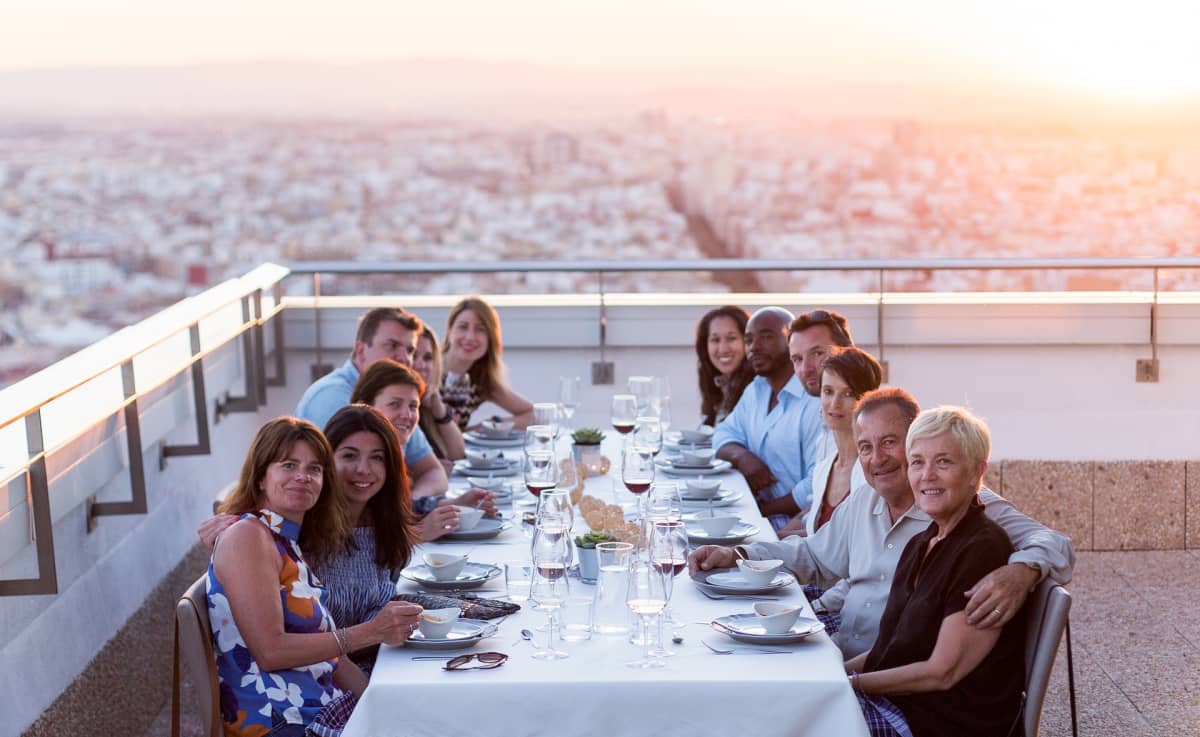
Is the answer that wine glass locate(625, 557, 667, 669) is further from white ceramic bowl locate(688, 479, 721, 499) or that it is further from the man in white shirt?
white ceramic bowl locate(688, 479, 721, 499)

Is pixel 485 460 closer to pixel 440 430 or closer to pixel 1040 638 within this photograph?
pixel 440 430

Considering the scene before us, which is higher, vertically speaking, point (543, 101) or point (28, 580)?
point (543, 101)

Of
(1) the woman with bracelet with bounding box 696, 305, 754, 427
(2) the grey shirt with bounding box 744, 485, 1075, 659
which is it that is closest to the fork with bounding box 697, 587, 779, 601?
(2) the grey shirt with bounding box 744, 485, 1075, 659

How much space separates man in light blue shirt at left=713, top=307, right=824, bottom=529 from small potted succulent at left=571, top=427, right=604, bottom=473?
0.47 m

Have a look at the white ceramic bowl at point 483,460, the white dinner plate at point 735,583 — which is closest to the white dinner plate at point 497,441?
the white ceramic bowl at point 483,460

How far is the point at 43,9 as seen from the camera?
34844mm

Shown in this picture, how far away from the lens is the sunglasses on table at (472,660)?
225cm

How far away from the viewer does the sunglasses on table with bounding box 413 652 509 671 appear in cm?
225

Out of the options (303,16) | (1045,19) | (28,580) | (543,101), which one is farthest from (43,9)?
(28,580)

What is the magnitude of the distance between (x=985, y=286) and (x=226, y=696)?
5.30 m

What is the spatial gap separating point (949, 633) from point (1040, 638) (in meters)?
0.16

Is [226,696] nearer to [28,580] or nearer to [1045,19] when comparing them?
[28,580]

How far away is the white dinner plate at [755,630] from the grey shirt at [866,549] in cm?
40

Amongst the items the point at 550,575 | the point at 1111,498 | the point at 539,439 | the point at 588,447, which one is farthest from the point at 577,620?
the point at 1111,498
